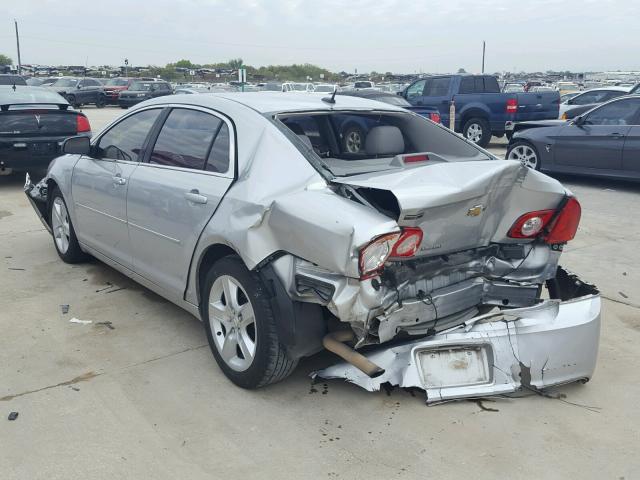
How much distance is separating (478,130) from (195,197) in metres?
12.7

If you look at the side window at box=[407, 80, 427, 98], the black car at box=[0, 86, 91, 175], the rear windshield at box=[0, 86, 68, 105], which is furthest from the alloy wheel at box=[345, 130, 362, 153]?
the side window at box=[407, 80, 427, 98]

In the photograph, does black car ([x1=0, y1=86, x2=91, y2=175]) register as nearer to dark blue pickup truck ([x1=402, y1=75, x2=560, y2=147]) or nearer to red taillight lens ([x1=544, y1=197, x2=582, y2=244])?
red taillight lens ([x1=544, y1=197, x2=582, y2=244])

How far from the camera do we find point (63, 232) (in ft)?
19.2

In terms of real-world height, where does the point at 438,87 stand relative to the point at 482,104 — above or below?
above

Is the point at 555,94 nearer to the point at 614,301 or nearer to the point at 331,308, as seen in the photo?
the point at 614,301

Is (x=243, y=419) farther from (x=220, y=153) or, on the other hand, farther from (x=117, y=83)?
(x=117, y=83)

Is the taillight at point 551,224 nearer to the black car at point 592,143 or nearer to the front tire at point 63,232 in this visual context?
the front tire at point 63,232

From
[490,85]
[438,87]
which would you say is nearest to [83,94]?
[438,87]

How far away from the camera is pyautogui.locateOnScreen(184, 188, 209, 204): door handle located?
371cm

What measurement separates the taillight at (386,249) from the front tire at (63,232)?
3.59 m

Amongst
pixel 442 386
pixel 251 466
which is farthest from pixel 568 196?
pixel 251 466

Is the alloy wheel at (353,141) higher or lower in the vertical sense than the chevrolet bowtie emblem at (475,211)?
higher

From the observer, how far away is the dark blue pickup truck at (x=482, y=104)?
1488cm

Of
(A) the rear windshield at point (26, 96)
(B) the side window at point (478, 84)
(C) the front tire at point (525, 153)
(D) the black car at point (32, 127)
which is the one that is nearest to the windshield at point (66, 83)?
(B) the side window at point (478, 84)
